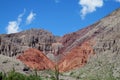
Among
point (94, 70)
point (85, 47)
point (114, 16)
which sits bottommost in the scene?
point (94, 70)

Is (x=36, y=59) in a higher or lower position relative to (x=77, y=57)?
higher

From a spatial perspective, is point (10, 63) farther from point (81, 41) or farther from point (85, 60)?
point (81, 41)

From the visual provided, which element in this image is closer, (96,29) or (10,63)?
(10,63)

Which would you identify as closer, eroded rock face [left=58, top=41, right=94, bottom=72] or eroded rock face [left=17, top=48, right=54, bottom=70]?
eroded rock face [left=58, top=41, right=94, bottom=72]

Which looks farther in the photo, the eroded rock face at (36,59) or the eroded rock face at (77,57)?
the eroded rock face at (36,59)

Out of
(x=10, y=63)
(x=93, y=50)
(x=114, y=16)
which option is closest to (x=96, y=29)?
(x=114, y=16)

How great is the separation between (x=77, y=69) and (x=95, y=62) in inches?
380

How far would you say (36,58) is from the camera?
186 meters

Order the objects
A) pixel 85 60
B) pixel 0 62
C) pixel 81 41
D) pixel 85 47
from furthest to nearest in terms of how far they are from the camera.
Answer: pixel 81 41
pixel 85 47
pixel 85 60
pixel 0 62

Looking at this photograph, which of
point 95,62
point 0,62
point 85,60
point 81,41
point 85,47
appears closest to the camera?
point 0,62

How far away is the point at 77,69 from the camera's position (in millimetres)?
159500

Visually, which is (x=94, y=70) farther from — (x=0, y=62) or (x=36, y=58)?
(x=36, y=58)

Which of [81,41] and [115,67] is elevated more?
[81,41]

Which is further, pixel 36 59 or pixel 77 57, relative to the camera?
pixel 36 59
